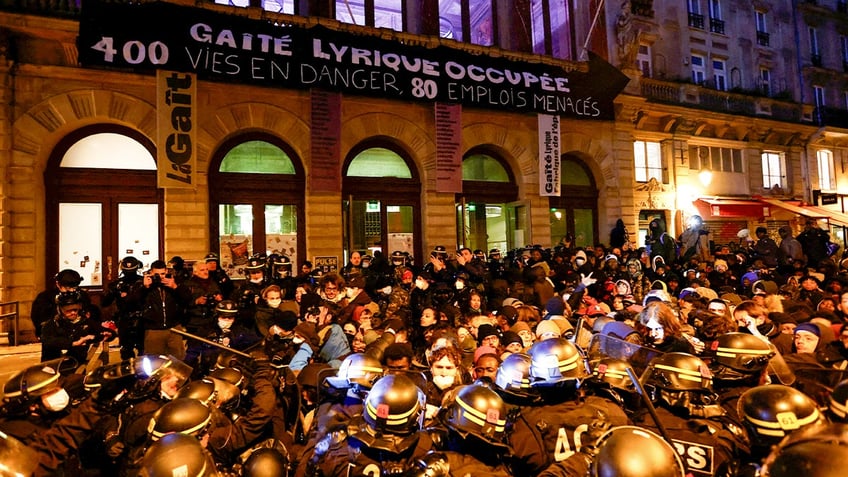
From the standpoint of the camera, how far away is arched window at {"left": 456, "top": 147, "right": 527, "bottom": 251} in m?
15.6

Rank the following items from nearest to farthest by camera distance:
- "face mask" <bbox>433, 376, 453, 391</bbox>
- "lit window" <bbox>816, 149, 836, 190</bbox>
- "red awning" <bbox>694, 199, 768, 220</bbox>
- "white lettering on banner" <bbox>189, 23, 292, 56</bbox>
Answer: "face mask" <bbox>433, 376, 453, 391</bbox> < "white lettering on banner" <bbox>189, 23, 292, 56</bbox> < "red awning" <bbox>694, 199, 768, 220</bbox> < "lit window" <bbox>816, 149, 836, 190</bbox>

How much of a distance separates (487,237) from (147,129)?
1010 cm

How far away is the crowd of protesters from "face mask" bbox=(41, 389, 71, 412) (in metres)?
0.01

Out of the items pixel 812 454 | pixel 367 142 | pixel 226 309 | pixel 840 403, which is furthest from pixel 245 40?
pixel 812 454

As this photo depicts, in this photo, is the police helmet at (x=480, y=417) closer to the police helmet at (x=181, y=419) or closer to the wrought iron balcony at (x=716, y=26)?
the police helmet at (x=181, y=419)

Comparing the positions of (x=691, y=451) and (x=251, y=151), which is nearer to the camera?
(x=691, y=451)

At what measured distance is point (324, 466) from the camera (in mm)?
3152

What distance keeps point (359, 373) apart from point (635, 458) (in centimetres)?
236

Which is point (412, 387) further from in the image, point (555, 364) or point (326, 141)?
point (326, 141)

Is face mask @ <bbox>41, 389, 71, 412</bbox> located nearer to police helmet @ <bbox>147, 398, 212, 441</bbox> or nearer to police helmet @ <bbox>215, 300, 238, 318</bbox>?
police helmet @ <bbox>147, 398, 212, 441</bbox>

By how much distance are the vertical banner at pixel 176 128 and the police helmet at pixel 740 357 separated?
11.5 metres

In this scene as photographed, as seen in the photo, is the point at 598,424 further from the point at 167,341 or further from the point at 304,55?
the point at 304,55

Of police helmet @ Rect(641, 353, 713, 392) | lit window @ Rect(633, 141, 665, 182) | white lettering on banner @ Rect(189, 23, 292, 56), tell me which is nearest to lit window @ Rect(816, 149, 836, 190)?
lit window @ Rect(633, 141, 665, 182)

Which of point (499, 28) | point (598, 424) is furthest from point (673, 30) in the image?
point (598, 424)
